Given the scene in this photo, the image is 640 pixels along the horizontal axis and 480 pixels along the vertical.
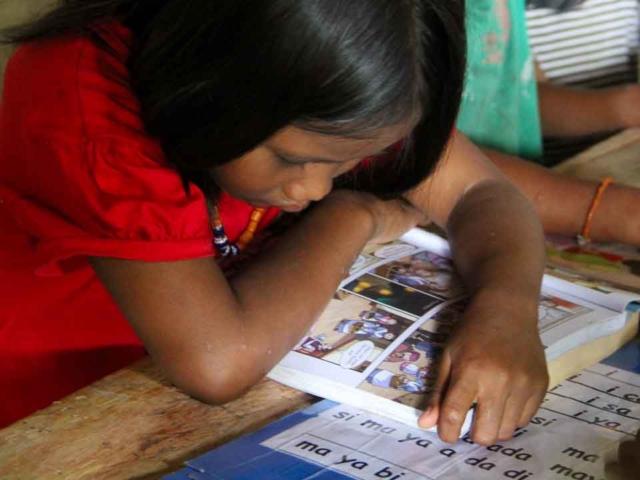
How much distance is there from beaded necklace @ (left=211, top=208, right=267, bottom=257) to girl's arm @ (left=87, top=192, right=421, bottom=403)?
0.08m

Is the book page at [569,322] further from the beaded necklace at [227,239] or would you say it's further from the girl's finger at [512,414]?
the beaded necklace at [227,239]

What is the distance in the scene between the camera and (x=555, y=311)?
0.83 m

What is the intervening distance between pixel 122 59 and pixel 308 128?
0.67ft

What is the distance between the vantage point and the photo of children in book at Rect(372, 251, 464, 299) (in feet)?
2.82

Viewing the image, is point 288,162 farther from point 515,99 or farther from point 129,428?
point 515,99

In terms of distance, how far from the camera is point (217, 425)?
709 millimetres

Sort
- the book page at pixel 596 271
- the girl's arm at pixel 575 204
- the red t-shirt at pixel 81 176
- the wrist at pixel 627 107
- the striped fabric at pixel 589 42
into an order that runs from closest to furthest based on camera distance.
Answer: the red t-shirt at pixel 81 176 < the book page at pixel 596 271 < the girl's arm at pixel 575 204 < the wrist at pixel 627 107 < the striped fabric at pixel 589 42

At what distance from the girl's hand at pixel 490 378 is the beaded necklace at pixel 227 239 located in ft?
0.85

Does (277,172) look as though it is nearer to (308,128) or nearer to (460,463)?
(308,128)

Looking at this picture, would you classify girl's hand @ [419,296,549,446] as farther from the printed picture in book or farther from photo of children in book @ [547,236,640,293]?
photo of children in book @ [547,236,640,293]

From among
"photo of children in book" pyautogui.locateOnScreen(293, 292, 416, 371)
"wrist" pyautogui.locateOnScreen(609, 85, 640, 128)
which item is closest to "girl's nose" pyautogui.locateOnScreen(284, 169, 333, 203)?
"photo of children in book" pyautogui.locateOnScreen(293, 292, 416, 371)

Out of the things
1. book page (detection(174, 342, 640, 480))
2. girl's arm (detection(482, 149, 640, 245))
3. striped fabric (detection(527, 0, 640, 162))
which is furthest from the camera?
striped fabric (detection(527, 0, 640, 162))

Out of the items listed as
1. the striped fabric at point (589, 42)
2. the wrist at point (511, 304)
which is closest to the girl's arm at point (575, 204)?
the wrist at point (511, 304)

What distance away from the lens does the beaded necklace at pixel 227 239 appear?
0.89 metres
